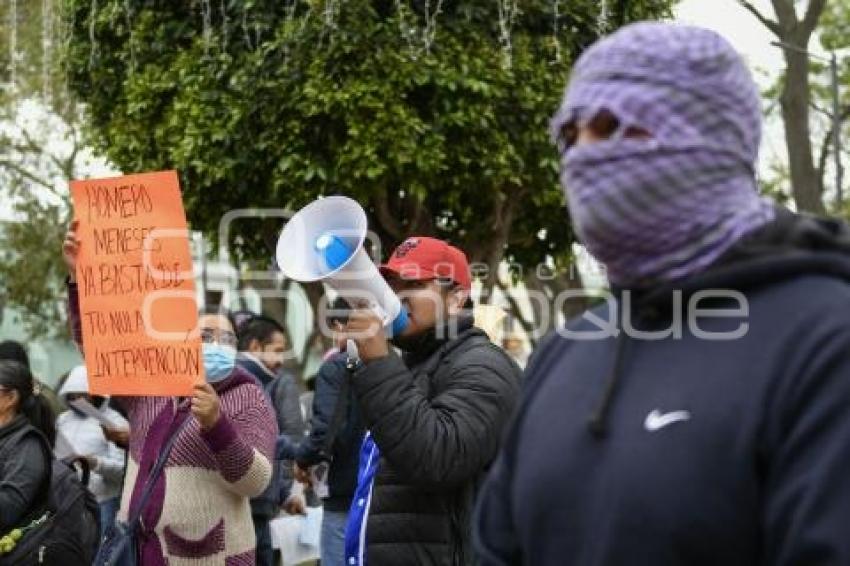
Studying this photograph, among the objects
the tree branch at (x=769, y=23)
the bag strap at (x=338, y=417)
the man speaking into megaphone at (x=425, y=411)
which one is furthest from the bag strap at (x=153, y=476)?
the tree branch at (x=769, y=23)

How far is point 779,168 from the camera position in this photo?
29.4m

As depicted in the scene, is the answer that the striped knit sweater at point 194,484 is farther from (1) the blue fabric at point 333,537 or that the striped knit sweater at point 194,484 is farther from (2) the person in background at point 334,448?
(1) the blue fabric at point 333,537

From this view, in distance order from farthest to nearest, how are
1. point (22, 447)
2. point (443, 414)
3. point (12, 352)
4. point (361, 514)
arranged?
point (12, 352)
point (22, 447)
point (361, 514)
point (443, 414)

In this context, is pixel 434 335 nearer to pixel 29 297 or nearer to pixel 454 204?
pixel 454 204

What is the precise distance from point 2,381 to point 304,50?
5250mm

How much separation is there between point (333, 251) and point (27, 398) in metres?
2.63

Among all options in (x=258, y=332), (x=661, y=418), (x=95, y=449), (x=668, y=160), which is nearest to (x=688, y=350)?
(x=661, y=418)

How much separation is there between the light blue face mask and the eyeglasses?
4.27ft

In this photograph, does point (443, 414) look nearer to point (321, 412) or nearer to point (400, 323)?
point (400, 323)

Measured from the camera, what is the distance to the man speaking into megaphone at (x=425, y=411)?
4.01 metres

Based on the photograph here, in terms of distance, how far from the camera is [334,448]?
6875mm

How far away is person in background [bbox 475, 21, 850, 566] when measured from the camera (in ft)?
6.18

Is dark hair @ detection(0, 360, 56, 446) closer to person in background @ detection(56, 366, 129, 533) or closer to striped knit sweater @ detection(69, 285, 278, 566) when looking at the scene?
striped knit sweater @ detection(69, 285, 278, 566)

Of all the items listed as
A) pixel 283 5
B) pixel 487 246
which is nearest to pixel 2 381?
pixel 283 5
